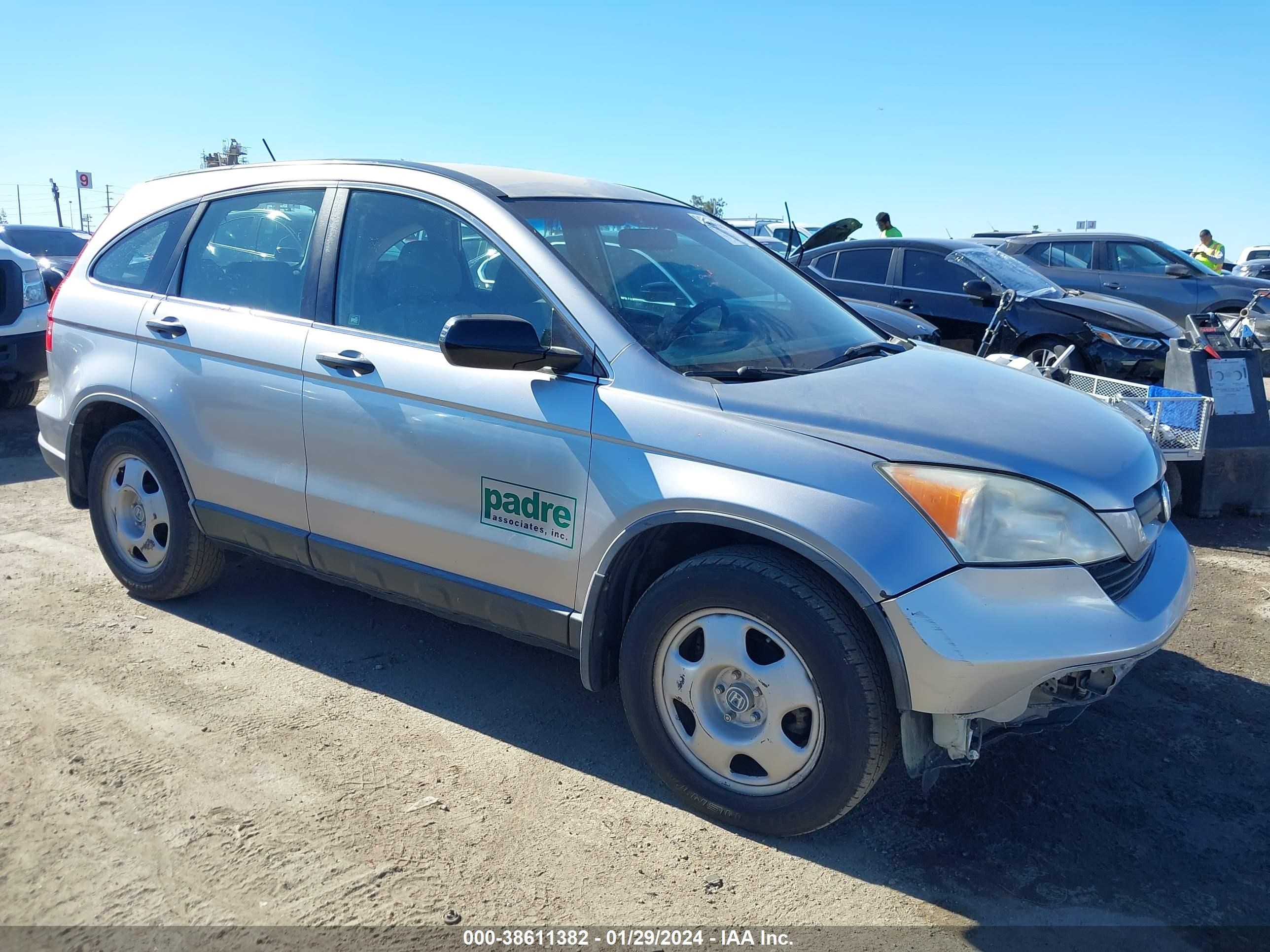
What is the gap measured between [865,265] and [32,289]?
7.36 m

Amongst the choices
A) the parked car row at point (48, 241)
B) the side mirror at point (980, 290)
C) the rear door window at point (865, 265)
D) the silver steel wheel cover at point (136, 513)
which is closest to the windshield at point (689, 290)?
the silver steel wheel cover at point (136, 513)

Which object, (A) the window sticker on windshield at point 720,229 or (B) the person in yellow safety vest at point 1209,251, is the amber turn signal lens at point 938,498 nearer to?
(A) the window sticker on windshield at point 720,229

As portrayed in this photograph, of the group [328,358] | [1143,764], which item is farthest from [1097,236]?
[328,358]

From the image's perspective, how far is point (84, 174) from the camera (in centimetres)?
3578

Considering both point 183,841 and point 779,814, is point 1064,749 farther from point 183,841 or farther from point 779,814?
point 183,841

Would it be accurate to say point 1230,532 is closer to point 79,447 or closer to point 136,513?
point 136,513

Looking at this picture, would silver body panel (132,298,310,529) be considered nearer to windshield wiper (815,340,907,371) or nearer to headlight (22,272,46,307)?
windshield wiper (815,340,907,371)

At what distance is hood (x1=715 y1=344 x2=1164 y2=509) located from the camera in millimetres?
2654

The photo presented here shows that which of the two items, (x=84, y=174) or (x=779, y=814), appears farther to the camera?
(x=84, y=174)

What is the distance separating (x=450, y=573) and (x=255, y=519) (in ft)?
3.35

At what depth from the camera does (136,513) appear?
4.44 meters

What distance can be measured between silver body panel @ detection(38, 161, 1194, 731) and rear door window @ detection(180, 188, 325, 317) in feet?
0.25

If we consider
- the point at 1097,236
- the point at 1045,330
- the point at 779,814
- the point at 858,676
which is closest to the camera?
the point at 858,676

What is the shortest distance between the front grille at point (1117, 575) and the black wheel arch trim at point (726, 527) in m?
0.58
